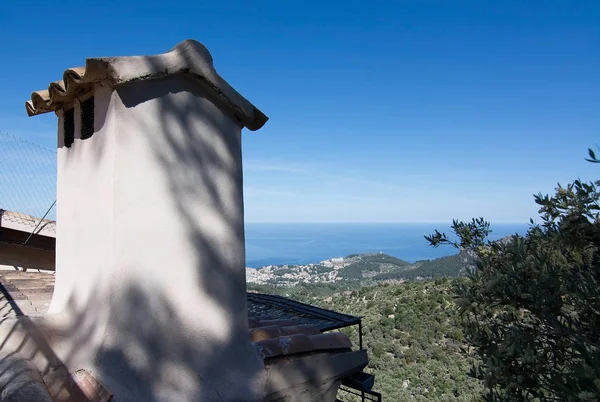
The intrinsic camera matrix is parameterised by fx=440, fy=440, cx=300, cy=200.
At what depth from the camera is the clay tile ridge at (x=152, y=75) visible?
2.65 m

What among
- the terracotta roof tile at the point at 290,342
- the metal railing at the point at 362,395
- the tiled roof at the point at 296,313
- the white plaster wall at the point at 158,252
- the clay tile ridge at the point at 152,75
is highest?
the clay tile ridge at the point at 152,75

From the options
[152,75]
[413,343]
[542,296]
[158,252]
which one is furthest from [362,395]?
[413,343]

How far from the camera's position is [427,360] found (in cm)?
1939

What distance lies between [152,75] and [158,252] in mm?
1114

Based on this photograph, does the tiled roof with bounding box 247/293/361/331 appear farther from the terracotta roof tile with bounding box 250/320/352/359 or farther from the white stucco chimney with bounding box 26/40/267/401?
the white stucco chimney with bounding box 26/40/267/401

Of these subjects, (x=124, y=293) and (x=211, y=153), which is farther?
(x=211, y=153)

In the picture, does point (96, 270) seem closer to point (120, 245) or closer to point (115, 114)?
point (120, 245)

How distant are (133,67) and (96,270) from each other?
4.21ft

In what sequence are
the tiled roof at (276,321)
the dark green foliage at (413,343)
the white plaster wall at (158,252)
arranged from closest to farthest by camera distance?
the white plaster wall at (158,252), the tiled roof at (276,321), the dark green foliage at (413,343)

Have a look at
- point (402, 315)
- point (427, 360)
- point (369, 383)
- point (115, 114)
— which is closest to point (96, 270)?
point (115, 114)

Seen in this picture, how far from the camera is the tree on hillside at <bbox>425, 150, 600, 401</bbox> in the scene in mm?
2734

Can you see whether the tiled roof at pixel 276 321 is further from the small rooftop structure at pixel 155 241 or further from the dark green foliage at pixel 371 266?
the dark green foliage at pixel 371 266

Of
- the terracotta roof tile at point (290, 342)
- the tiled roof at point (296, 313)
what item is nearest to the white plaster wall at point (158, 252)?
the terracotta roof tile at point (290, 342)

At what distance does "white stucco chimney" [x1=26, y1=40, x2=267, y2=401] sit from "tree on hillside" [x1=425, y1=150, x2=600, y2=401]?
1.67 meters
